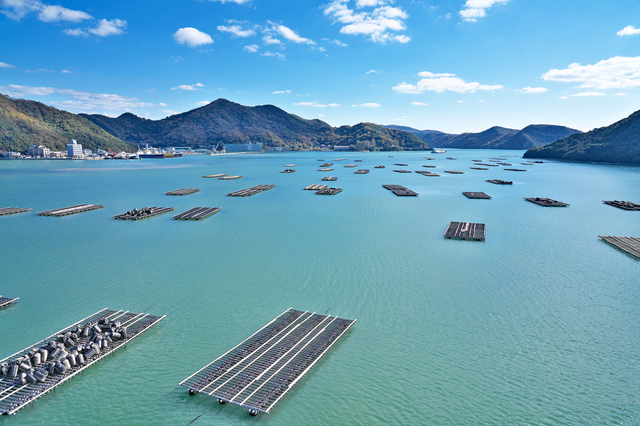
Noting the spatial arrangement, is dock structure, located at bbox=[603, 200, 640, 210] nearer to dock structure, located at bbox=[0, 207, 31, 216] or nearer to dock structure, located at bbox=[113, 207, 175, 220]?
dock structure, located at bbox=[113, 207, 175, 220]

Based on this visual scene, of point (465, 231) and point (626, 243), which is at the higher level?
point (465, 231)

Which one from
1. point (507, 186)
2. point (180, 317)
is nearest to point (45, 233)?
point (180, 317)

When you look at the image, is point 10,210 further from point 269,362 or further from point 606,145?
point 606,145

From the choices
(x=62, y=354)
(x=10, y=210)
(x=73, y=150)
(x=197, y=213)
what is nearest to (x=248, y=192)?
(x=197, y=213)

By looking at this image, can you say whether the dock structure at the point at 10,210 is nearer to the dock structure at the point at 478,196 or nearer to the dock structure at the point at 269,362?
the dock structure at the point at 269,362

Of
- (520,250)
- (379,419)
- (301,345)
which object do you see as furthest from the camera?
(520,250)

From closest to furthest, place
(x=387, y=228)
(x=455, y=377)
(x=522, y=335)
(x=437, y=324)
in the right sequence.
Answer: (x=455, y=377) → (x=522, y=335) → (x=437, y=324) → (x=387, y=228)

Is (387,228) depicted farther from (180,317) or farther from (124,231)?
(124,231)

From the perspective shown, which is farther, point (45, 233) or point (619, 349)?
point (45, 233)
